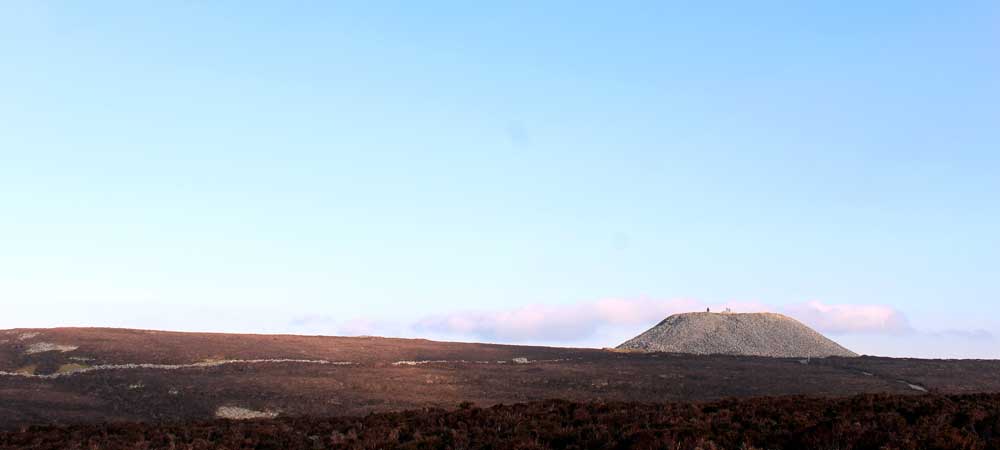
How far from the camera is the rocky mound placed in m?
106

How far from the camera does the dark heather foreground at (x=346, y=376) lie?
5200 cm

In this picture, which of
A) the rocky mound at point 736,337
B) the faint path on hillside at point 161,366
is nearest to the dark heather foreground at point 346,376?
the faint path on hillside at point 161,366

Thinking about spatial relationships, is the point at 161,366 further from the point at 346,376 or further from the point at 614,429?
the point at 614,429

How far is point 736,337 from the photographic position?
4368 inches

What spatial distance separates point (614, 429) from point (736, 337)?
288 feet

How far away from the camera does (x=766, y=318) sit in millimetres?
118938

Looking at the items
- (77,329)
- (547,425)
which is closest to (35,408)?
(547,425)

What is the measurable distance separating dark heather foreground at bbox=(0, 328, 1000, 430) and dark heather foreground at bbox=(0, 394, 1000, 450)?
555 inches

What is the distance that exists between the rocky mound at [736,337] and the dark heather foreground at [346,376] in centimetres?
1619

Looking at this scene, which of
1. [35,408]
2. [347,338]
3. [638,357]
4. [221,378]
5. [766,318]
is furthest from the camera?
[766,318]

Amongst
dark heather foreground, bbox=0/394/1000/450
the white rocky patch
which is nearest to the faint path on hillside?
the white rocky patch

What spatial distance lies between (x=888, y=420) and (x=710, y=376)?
43549 mm

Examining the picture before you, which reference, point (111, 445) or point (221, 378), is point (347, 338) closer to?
point (221, 378)

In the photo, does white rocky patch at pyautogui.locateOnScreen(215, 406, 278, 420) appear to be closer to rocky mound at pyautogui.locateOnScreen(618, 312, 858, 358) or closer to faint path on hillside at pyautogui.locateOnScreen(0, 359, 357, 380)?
faint path on hillside at pyautogui.locateOnScreen(0, 359, 357, 380)
